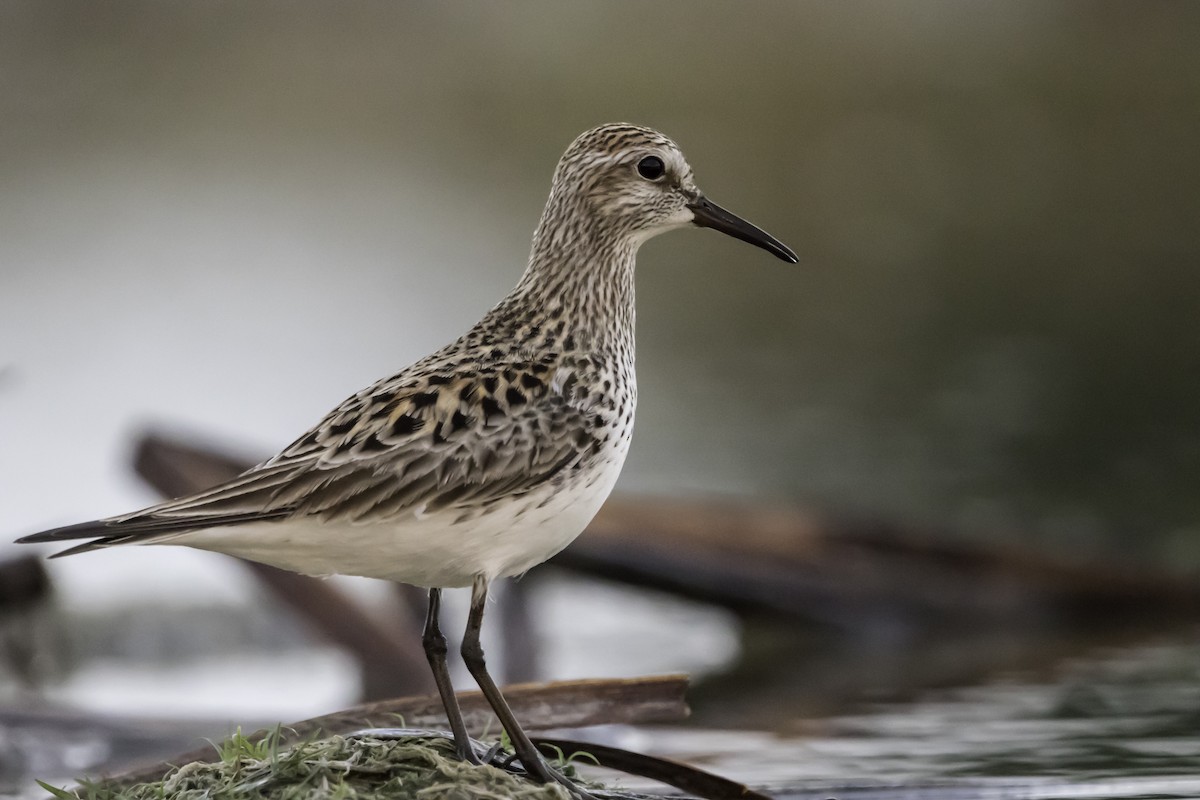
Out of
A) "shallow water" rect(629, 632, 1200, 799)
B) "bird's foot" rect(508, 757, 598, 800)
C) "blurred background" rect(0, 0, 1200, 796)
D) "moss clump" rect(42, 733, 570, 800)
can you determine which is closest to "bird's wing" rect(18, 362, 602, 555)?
"moss clump" rect(42, 733, 570, 800)

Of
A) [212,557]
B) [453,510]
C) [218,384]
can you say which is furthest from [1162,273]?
[453,510]

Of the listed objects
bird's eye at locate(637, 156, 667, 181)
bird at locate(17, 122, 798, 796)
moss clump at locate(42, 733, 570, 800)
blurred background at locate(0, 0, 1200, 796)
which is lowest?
moss clump at locate(42, 733, 570, 800)

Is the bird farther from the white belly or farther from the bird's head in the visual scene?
the bird's head

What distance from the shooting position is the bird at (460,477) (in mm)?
4953

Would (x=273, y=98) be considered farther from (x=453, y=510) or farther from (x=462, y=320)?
(x=453, y=510)

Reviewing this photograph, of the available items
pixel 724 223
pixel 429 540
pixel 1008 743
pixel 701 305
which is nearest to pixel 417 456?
pixel 429 540

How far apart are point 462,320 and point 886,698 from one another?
804 cm

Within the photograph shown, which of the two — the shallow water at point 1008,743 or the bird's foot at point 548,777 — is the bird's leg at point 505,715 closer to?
the bird's foot at point 548,777

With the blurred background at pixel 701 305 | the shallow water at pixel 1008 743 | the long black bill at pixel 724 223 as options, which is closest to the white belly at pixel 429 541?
the long black bill at pixel 724 223

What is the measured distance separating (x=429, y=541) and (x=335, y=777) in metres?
0.68

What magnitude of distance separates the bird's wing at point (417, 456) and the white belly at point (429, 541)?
0.03m

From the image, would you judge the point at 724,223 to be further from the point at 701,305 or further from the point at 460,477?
the point at 701,305

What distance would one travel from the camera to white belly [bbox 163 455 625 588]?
16.3ft

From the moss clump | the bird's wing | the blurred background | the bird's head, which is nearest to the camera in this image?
the moss clump
